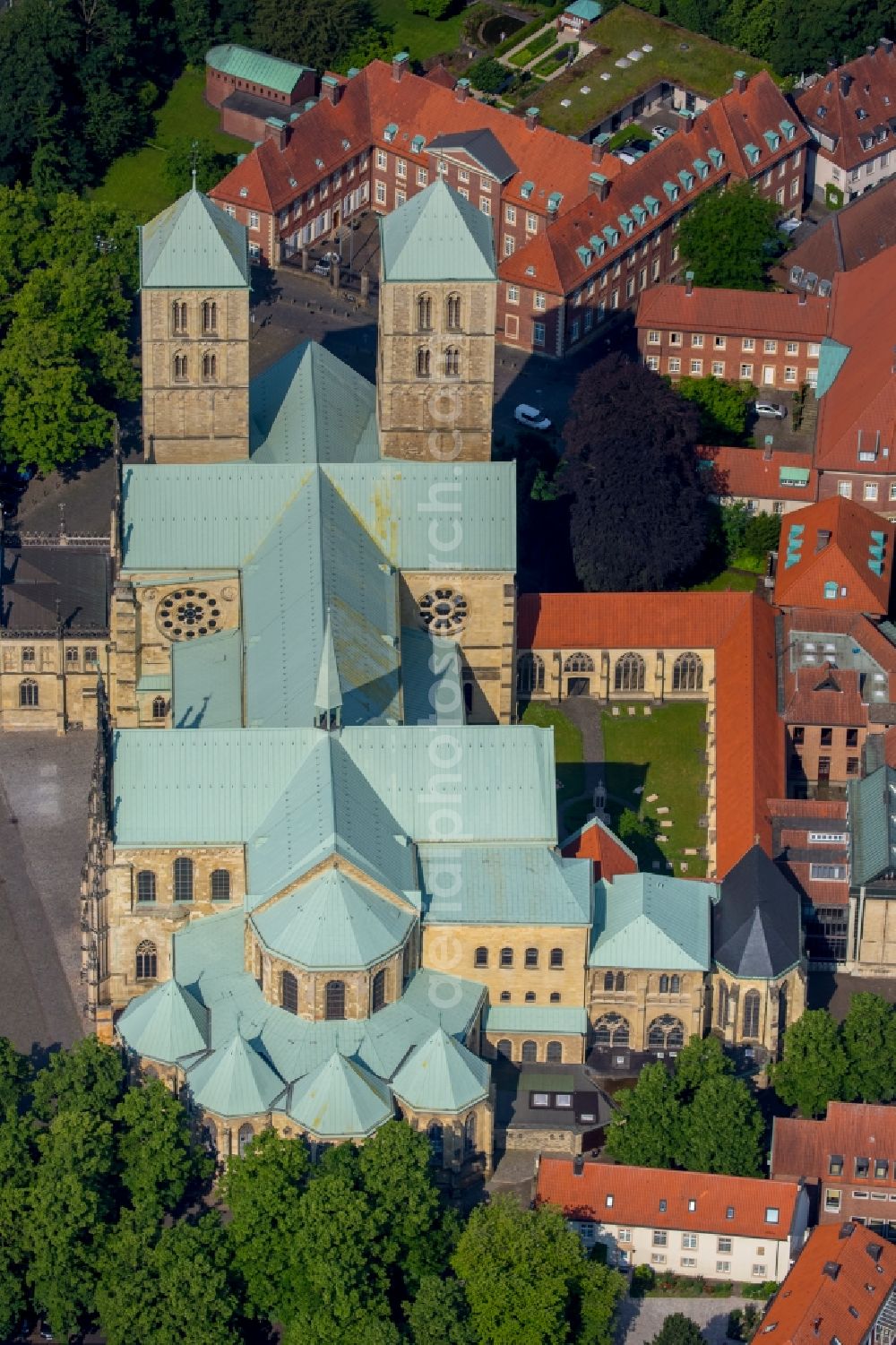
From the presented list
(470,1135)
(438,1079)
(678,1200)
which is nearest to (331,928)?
(438,1079)

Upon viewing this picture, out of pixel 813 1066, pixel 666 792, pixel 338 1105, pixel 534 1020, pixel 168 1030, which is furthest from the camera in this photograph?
pixel 666 792

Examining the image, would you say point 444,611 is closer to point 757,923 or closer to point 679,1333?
point 757,923

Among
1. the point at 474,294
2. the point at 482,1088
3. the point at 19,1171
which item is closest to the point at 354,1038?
the point at 482,1088

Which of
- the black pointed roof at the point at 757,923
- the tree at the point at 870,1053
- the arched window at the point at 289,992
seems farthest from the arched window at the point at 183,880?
the tree at the point at 870,1053

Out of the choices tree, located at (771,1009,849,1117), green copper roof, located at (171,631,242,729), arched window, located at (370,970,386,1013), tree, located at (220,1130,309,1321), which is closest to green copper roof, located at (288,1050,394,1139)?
tree, located at (220,1130,309,1321)

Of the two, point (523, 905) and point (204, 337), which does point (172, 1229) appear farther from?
point (204, 337)

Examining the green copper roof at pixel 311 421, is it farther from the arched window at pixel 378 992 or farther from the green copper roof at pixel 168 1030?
the green copper roof at pixel 168 1030
